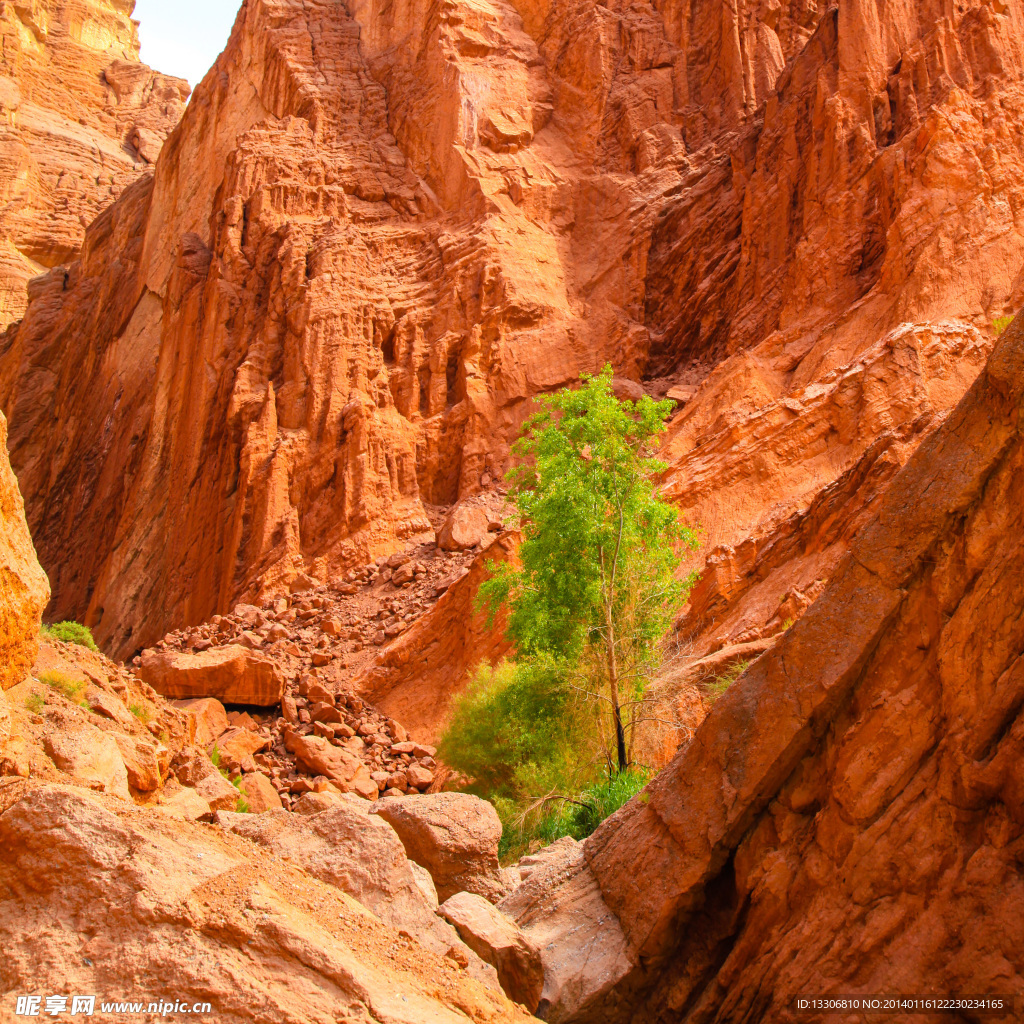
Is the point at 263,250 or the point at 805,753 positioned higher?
the point at 263,250

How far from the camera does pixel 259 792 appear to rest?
587 inches

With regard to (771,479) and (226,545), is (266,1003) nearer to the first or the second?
(771,479)

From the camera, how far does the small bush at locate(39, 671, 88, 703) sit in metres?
9.42

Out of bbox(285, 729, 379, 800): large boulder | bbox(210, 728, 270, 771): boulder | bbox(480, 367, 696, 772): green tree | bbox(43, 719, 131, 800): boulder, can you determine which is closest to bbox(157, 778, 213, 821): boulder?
bbox(43, 719, 131, 800): boulder

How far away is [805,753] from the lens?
6.11 meters

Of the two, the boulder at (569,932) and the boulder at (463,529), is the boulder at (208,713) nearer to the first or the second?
the boulder at (463,529)

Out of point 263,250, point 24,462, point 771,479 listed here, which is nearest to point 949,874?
point 771,479

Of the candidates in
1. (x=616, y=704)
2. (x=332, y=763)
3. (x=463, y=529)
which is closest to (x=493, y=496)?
(x=463, y=529)

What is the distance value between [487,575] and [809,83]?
16.3 m

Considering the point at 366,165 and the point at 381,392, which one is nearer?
the point at 381,392

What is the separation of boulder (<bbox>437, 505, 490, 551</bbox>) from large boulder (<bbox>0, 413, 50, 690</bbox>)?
15.8 metres

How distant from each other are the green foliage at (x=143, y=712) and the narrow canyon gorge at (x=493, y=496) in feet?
0.35

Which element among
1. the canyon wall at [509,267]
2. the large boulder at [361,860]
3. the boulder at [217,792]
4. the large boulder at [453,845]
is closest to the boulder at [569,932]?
the large boulder at [453,845]

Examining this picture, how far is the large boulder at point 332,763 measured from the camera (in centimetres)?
1605
